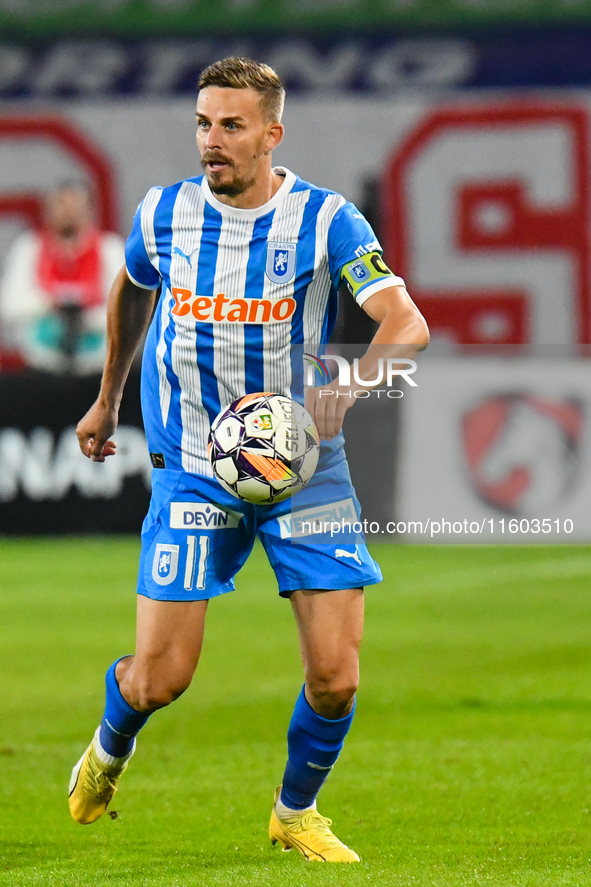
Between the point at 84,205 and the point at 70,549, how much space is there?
317cm

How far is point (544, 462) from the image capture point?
9625 mm

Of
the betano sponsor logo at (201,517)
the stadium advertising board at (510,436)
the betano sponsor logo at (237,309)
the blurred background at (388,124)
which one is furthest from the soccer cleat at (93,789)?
the blurred background at (388,124)

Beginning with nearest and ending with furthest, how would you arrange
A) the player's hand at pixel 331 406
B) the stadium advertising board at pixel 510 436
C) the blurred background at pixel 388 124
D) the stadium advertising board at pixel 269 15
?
the player's hand at pixel 331 406
the stadium advertising board at pixel 510 436
the blurred background at pixel 388 124
the stadium advertising board at pixel 269 15

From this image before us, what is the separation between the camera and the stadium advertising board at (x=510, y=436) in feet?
28.7

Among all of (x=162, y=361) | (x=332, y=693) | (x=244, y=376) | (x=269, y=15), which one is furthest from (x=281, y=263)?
(x=269, y=15)

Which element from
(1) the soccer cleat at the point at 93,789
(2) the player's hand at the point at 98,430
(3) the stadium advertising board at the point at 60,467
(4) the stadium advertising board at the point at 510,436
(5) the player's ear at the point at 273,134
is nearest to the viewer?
(5) the player's ear at the point at 273,134

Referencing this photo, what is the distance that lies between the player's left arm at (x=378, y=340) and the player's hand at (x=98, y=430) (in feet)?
2.50

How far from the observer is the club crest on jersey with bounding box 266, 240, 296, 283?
3895 millimetres

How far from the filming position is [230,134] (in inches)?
149

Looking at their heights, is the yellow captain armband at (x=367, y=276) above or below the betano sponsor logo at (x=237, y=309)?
above

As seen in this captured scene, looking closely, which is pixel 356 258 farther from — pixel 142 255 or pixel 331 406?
pixel 142 255

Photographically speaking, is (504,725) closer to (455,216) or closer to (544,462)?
(544,462)

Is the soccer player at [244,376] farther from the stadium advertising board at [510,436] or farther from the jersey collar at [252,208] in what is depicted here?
the stadium advertising board at [510,436]

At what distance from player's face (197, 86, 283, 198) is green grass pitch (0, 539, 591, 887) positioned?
1825 mm
